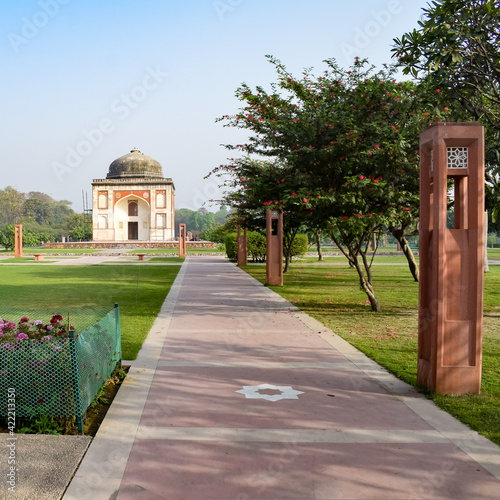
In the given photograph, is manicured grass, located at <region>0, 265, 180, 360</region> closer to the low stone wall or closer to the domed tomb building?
the low stone wall

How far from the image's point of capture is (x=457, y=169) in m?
5.16

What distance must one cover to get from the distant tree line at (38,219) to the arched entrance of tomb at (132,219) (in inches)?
291

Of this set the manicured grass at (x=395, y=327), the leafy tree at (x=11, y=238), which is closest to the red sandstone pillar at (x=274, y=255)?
the manicured grass at (x=395, y=327)

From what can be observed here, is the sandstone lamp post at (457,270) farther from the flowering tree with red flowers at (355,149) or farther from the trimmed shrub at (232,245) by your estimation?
the trimmed shrub at (232,245)

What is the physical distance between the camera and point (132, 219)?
6581 centimetres

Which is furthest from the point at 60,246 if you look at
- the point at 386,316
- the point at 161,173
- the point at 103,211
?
the point at 386,316

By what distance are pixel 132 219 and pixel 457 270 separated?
6327cm

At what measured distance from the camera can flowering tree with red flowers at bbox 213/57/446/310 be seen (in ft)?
32.1

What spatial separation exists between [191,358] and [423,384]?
2837 mm

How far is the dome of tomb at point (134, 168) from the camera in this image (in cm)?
6525

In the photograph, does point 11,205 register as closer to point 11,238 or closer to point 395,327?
point 11,238

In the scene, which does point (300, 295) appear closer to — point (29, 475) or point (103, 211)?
point (29, 475)

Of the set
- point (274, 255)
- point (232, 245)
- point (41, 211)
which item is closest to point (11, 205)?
point (41, 211)

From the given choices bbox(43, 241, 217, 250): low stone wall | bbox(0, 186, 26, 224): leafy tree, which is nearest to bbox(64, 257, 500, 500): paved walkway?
bbox(43, 241, 217, 250): low stone wall
